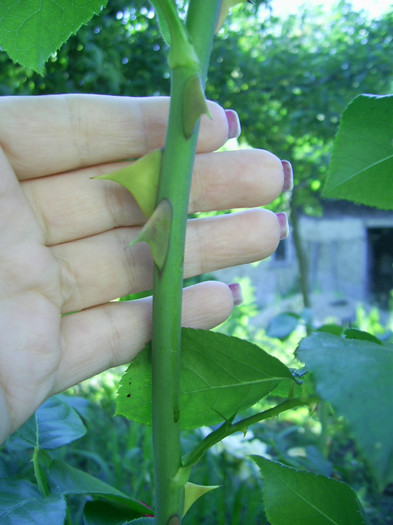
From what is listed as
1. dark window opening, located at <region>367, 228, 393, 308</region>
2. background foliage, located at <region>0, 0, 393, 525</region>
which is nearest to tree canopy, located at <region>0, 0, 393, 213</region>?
background foliage, located at <region>0, 0, 393, 525</region>

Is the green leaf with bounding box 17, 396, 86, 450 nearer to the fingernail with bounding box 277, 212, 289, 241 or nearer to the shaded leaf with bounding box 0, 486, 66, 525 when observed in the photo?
the shaded leaf with bounding box 0, 486, 66, 525

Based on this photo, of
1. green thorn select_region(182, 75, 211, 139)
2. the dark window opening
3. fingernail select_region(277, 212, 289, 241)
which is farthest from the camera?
the dark window opening

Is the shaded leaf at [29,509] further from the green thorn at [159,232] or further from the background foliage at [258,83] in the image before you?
the background foliage at [258,83]

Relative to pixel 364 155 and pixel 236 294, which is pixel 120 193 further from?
pixel 364 155

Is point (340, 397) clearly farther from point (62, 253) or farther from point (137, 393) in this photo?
point (62, 253)

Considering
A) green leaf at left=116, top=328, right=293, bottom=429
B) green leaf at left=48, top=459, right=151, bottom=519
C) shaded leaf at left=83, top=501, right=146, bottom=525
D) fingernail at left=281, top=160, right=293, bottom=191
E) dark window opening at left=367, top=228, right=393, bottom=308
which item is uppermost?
fingernail at left=281, top=160, right=293, bottom=191

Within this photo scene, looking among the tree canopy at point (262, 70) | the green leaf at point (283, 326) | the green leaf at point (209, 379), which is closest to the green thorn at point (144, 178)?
the green leaf at point (209, 379)
